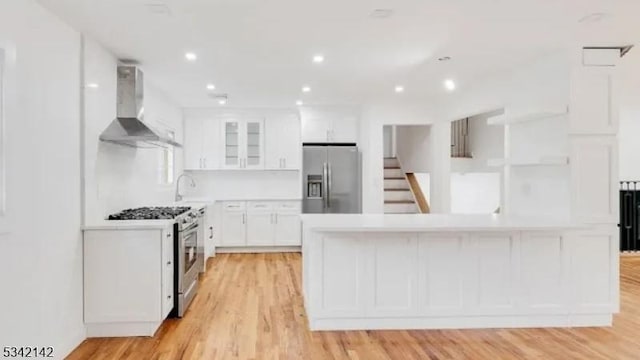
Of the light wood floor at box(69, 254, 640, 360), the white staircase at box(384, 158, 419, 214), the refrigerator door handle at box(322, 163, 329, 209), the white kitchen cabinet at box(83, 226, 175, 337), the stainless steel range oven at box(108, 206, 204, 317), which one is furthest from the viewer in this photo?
the white staircase at box(384, 158, 419, 214)

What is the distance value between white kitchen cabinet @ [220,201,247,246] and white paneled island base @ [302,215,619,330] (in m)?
3.79

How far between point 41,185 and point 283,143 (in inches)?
198

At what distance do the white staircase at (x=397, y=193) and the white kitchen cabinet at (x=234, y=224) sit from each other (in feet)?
7.84

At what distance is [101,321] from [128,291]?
31 cm

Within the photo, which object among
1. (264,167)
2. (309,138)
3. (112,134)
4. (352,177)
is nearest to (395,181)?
(352,177)

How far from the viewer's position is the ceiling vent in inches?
122

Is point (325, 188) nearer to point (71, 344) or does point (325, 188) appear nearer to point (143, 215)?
point (143, 215)

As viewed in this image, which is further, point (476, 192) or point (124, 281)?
point (476, 192)

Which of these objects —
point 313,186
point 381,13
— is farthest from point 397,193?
point 381,13

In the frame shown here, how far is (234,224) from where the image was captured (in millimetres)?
7516

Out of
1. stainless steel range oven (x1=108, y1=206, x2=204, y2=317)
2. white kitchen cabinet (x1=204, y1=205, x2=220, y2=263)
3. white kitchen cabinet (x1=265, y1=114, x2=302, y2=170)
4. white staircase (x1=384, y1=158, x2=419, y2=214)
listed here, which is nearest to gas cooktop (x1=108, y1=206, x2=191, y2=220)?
stainless steel range oven (x1=108, y1=206, x2=204, y2=317)

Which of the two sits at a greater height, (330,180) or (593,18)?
(593,18)

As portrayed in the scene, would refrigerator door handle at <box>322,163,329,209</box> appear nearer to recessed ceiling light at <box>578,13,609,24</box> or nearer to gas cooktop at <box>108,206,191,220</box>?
gas cooktop at <box>108,206,191,220</box>

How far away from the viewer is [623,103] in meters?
7.52
